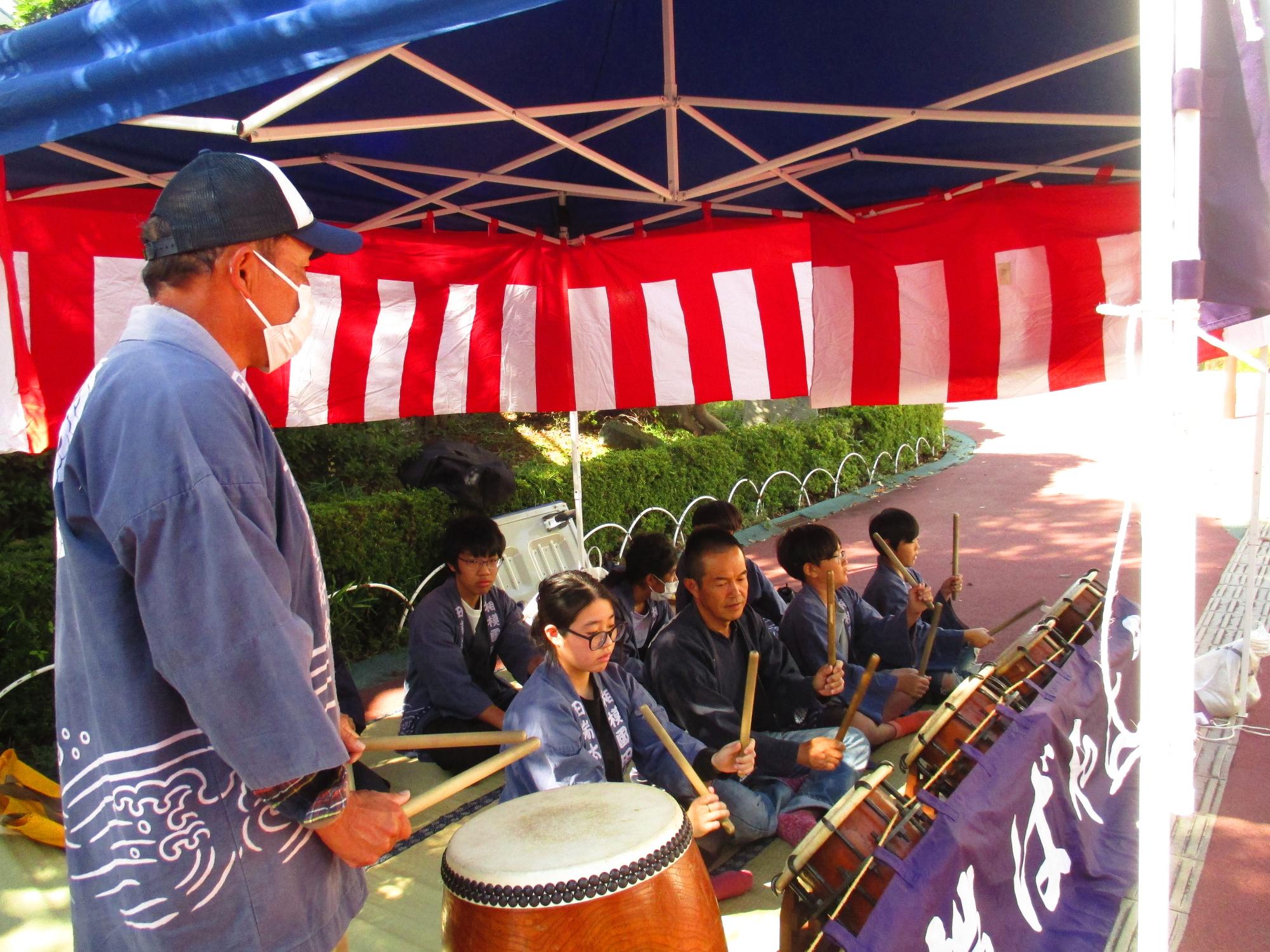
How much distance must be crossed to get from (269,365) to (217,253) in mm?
194

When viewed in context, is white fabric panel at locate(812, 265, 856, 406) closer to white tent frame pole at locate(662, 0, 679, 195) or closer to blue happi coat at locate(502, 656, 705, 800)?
white tent frame pole at locate(662, 0, 679, 195)

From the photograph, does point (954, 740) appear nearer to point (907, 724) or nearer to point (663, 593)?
point (907, 724)

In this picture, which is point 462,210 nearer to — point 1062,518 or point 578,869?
point 578,869

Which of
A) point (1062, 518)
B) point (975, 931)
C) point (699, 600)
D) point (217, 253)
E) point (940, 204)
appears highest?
point (940, 204)

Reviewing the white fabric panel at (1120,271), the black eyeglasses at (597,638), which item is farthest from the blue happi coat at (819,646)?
the white fabric panel at (1120,271)

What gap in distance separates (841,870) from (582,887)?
0.57 meters

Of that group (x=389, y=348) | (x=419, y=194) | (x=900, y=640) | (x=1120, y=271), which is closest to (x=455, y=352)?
(x=389, y=348)

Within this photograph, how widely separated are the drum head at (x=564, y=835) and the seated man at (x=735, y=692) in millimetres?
1165

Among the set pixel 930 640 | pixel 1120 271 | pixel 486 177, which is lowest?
pixel 930 640

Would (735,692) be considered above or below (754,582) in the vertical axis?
below

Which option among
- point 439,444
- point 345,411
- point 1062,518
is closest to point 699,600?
point 345,411

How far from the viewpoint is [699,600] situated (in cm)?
345

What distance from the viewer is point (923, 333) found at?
14.3ft

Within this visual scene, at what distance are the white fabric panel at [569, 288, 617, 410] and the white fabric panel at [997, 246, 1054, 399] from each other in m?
1.82
